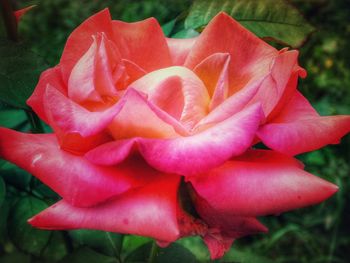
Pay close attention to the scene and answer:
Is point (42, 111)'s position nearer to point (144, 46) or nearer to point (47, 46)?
point (144, 46)

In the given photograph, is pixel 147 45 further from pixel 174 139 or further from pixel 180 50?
pixel 174 139

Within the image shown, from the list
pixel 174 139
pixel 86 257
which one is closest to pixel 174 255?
pixel 86 257

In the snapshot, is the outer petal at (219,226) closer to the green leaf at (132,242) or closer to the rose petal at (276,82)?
the rose petal at (276,82)

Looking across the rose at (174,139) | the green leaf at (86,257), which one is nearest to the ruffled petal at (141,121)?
the rose at (174,139)

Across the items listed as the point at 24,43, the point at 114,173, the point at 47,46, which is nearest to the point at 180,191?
the point at 114,173

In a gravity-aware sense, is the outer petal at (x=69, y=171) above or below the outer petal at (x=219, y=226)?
above

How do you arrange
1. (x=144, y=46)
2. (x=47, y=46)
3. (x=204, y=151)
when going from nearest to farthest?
1. (x=204, y=151)
2. (x=144, y=46)
3. (x=47, y=46)

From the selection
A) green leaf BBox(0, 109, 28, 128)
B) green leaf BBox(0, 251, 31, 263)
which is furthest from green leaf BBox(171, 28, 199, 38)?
green leaf BBox(0, 251, 31, 263)
